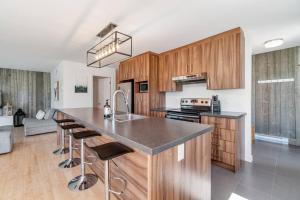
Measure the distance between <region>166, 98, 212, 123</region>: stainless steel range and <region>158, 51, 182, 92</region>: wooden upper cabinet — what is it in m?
0.46

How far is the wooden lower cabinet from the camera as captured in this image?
2445 millimetres

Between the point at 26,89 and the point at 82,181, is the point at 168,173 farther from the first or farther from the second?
the point at 26,89

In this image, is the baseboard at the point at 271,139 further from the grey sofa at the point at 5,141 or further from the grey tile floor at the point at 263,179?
the grey sofa at the point at 5,141

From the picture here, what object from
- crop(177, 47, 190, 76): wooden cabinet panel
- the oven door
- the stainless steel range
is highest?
crop(177, 47, 190, 76): wooden cabinet panel

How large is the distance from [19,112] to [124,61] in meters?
5.17

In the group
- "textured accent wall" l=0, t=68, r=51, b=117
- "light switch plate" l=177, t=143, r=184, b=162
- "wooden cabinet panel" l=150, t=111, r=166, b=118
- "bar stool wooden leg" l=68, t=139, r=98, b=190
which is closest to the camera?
"light switch plate" l=177, t=143, r=184, b=162

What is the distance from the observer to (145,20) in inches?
93.9

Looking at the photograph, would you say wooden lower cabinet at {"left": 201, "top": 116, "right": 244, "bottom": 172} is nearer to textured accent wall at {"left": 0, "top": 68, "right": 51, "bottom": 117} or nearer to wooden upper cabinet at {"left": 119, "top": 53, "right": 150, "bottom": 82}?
wooden upper cabinet at {"left": 119, "top": 53, "right": 150, "bottom": 82}

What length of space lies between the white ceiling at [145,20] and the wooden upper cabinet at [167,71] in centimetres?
53

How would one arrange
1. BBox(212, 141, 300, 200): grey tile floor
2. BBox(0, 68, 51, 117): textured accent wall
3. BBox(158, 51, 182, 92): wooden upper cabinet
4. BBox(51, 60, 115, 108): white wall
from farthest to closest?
BBox(0, 68, 51, 117): textured accent wall → BBox(51, 60, 115, 108): white wall → BBox(158, 51, 182, 92): wooden upper cabinet → BBox(212, 141, 300, 200): grey tile floor

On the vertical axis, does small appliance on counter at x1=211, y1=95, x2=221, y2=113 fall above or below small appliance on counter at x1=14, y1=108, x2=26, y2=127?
above

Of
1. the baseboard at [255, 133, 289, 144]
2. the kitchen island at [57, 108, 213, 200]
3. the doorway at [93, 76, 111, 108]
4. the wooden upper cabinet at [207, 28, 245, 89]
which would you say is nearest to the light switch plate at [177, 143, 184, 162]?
the kitchen island at [57, 108, 213, 200]

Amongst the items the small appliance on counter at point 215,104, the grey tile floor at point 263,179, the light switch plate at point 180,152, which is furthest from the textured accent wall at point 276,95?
the light switch plate at point 180,152

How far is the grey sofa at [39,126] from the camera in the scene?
15.3 feet
